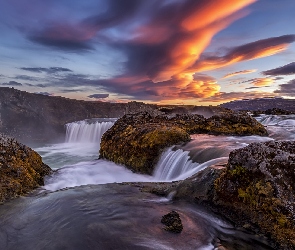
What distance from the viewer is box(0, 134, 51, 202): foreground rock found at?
6062 mm

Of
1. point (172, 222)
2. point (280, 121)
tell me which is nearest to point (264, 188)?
point (172, 222)

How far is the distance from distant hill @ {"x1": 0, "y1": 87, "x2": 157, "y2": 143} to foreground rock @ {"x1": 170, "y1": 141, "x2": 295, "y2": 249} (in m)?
31.5

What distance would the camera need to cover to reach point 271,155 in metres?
4.14

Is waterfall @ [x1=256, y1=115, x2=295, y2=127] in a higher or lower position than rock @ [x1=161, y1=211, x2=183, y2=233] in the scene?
higher

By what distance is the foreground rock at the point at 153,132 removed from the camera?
9.86 metres

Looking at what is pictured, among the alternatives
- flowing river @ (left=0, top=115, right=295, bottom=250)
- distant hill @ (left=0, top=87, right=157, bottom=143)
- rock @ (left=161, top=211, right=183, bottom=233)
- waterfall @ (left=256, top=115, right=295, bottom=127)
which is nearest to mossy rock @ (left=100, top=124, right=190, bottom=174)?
flowing river @ (left=0, top=115, right=295, bottom=250)

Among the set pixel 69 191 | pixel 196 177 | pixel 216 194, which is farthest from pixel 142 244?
pixel 69 191

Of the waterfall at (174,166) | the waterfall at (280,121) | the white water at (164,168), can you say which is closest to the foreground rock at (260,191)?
the white water at (164,168)

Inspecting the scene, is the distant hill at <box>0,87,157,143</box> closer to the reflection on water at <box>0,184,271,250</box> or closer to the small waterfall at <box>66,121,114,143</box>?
the small waterfall at <box>66,121,114,143</box>

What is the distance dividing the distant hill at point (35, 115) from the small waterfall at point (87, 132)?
3960mm

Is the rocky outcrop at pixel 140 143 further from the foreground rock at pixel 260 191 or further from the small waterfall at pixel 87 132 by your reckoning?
the small waterfall at pixel 87 132

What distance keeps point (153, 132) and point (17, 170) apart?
5.40 metres

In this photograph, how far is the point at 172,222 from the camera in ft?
13.1

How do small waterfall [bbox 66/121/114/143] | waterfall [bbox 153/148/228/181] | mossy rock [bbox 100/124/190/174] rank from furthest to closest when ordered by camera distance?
1. small waterfall [bbox 66/121/114/143]
2. mossy rock [bbox 100/124/190/174]
3. waterfall [bbox 153/148/228/181]
